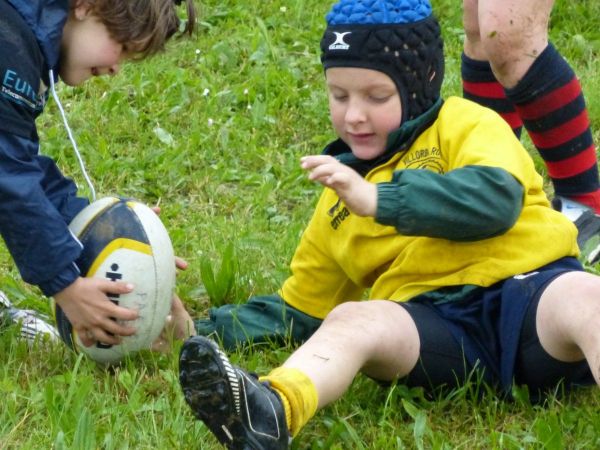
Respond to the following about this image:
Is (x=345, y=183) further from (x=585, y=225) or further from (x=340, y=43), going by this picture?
(x=585, y=225)

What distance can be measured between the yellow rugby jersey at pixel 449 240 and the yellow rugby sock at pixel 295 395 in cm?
63

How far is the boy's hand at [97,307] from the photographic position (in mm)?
3750

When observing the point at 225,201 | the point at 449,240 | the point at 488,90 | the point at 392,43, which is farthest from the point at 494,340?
the point at 225,201

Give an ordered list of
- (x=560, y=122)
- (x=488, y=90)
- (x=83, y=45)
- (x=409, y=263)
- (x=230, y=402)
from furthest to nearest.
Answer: (x=488, y=90) → (x=560, y=122) → (x=83, y=45) → (x=409, y=263) → (x=230, y=402)

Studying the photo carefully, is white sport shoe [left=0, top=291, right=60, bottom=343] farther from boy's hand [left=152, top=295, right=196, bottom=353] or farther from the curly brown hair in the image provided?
the curly brown hair

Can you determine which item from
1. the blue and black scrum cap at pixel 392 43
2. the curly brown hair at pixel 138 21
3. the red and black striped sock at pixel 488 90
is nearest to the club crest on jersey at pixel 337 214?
the blue and black scrum cap at pixel 392 43

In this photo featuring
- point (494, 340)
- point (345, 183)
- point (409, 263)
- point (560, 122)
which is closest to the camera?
point (345, 183)

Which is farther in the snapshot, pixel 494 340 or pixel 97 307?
pixel 97 307

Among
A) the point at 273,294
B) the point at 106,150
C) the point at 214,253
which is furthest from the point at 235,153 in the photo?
the point at 273,294

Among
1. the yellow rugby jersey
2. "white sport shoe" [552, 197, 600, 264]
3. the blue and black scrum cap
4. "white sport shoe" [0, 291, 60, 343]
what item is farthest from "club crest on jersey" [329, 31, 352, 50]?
"white sport shoe" [552, 197, 600, 264]

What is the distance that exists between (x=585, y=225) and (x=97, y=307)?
6.41ft

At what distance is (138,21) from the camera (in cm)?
391

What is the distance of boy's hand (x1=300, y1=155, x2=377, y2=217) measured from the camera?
131 inches

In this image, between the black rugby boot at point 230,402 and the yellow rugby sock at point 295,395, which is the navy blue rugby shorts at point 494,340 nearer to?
the yellow rugby sock at point 295,395
